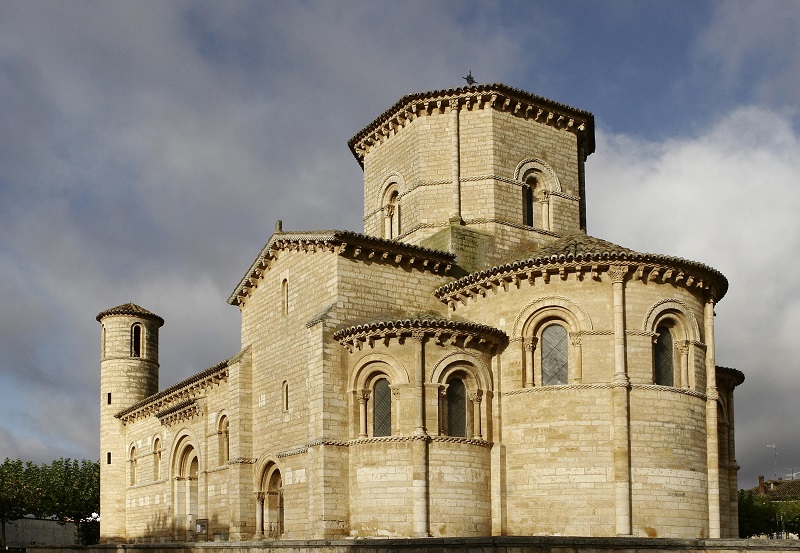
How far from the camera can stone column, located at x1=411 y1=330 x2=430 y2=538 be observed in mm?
21641

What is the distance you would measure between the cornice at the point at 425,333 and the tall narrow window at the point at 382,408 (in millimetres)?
1032

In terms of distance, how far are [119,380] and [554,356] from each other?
2704 cm

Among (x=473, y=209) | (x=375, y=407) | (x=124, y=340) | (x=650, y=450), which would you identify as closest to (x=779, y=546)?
(x=650, y=450)

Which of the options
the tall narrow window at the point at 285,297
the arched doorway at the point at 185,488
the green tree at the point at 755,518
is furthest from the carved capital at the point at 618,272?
the green tree at the point at 755,518

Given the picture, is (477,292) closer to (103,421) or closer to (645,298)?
(645,298)

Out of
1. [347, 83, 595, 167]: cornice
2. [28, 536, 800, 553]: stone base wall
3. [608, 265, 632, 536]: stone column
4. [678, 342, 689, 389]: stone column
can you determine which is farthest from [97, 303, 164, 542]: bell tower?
[678, 342, 689, 389]: stone column

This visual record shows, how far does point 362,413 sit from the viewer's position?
23078 millimetres

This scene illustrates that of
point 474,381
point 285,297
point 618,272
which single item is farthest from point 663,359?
point 285,297

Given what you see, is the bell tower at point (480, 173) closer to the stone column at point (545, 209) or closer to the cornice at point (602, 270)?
the stone column at point (545, 209)

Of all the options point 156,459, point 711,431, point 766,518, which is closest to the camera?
point 711,431

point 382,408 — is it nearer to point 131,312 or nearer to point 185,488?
point 185,488

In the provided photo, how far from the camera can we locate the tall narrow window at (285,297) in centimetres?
2644

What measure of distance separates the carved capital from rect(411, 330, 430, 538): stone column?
4669 millimetres

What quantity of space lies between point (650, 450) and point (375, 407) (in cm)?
653
